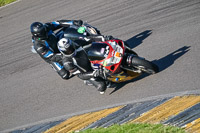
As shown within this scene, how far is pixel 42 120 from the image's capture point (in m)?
9.21

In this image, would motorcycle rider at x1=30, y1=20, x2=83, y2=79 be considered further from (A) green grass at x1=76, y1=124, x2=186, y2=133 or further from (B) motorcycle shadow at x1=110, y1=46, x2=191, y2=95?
(A) green grass at x1=76, y1=124, x2=186, y2=133

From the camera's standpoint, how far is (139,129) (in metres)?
6.90

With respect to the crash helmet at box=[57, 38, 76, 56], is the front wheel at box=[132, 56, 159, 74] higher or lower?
lower

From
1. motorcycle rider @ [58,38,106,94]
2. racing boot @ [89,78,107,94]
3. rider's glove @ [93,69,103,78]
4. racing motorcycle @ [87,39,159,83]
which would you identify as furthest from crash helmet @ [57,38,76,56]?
racing boot @ [89,78,107,94]

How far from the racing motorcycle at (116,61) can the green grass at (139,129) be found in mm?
1469

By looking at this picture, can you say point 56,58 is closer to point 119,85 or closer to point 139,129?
point 119,85

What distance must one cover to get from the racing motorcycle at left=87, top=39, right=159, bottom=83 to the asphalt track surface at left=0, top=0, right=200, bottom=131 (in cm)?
47

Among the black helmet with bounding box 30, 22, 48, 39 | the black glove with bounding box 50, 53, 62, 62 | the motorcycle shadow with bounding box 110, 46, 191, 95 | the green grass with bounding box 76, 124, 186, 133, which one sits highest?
the black helmet with bounding box 30, 22, 48, 39

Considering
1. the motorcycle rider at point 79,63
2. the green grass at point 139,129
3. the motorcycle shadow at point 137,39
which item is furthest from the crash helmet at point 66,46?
the motorcycle shadow at point 137,39

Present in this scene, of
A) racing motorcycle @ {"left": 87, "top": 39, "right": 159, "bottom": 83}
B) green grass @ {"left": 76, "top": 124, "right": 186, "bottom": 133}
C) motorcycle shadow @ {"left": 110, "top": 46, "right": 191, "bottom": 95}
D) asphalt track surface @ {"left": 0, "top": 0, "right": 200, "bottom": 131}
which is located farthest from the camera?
motorcycle shadow @ {"left": 110, "top": 46, "right": 191, "bottom": 95}

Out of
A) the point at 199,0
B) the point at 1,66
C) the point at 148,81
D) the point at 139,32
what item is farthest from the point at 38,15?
the point at 148,81

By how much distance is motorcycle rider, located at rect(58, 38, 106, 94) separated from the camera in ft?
27.1

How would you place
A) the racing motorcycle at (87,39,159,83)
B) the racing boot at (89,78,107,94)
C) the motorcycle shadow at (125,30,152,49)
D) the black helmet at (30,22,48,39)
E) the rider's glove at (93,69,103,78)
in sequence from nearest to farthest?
the racing motorcycle at (87,39,159,83) → the rider's glove at (93,69,103,78) → the racing boot at (89,78,107,94) → the black helmet at (30,22,48,39) → the motorcycle shadow at (125,30,152,49)

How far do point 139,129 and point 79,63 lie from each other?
8.52 feet
